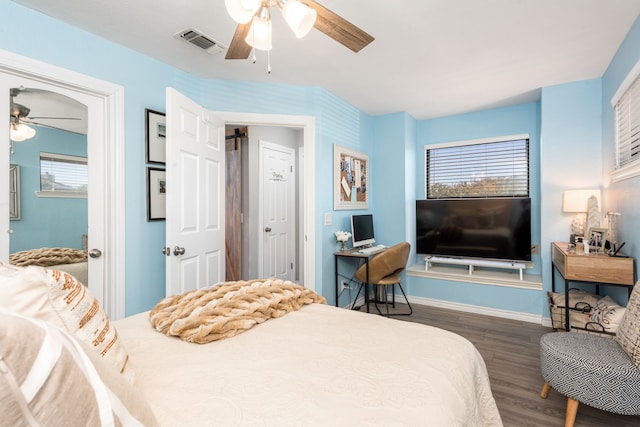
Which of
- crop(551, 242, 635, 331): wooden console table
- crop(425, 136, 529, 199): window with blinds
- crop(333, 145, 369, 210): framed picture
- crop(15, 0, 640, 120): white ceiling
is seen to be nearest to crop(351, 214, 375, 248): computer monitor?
crop(333, 145, 369, 210): framed picture

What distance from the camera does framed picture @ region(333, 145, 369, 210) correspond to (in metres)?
3.61

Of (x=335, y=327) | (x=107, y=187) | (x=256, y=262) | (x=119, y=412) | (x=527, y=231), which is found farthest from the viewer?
(x=256, y=262)

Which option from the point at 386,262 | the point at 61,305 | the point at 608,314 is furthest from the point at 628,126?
the point at 61,305

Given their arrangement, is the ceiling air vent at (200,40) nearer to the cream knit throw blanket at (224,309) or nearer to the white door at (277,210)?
the cream knit throw blanket at (224,309)

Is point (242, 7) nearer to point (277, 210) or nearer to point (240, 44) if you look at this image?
point (240, 44)

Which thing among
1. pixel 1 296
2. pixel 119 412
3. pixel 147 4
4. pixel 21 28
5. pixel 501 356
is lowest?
pixel 501 356

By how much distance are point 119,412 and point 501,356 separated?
9.72 ft

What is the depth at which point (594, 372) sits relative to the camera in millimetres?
1627

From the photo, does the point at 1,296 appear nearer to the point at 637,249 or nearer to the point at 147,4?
the point at 147,4

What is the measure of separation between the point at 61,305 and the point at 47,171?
5.69 feet

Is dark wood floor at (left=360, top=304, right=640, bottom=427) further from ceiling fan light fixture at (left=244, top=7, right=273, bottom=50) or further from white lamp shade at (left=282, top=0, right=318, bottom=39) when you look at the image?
ceiling fan light fixture at (left=244, top=7, right=273, bottom=50)

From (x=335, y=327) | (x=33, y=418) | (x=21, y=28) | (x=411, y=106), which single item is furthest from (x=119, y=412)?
(x=411, y=106)

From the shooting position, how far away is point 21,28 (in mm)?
1934

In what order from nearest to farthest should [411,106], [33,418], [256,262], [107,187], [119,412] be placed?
[33,418] < [119,412] < [107,187] < [411,106] < [256,262]
